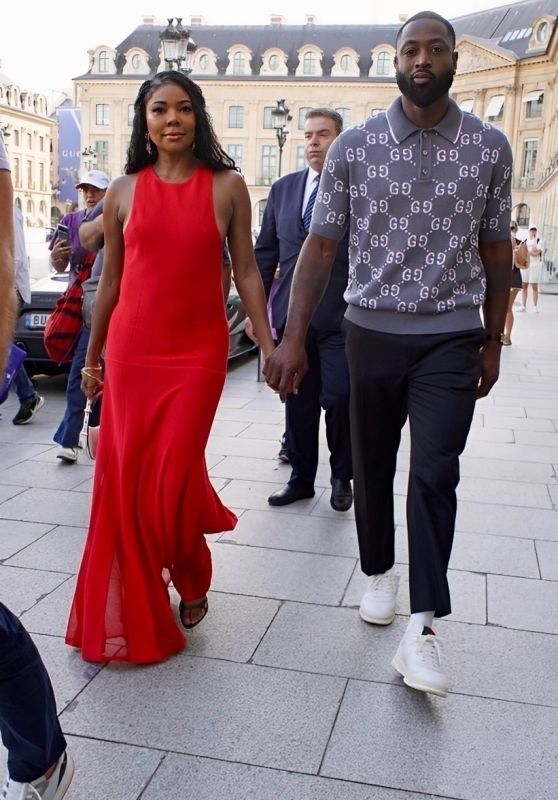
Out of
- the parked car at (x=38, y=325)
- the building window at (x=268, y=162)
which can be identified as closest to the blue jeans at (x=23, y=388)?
the parked car at (x=38, y=325)

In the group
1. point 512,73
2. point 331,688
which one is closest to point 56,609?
point 331,688

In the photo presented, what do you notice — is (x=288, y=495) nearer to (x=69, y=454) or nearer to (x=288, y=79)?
(x=69, y=454)

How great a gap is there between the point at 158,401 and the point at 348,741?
1323 mm

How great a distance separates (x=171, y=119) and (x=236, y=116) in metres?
75.1

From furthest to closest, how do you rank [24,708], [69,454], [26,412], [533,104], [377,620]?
[533,104] → [26,412] → [69,454] → [377,620] → [24,708]

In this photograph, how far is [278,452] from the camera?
6.45m

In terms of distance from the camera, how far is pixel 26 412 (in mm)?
7270

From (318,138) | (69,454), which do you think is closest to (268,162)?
(69,454)

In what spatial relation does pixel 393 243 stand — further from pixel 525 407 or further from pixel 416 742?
pixel 525 407

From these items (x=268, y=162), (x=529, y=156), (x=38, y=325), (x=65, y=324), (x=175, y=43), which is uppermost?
(x=529, y=156)

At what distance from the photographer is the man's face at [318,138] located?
Answer: 16.5 feet

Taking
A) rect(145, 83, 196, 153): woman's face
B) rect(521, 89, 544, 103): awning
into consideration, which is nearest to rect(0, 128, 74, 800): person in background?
rect(145, 83, 196, 153): woman's face

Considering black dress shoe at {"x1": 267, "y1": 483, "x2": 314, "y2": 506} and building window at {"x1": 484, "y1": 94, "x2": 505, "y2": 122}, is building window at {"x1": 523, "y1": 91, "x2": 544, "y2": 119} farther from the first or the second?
black dress shoe at {"x1": 267, "y1": 483, "x2": 314, "y2": 506}

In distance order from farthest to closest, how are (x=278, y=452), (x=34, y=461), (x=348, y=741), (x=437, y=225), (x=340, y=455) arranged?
1. (x=278, y=452)
2. (x=34, y=461)
3. (x=340, y=455)
4. (x=437, y=225)
5. (x=348, y=741)
